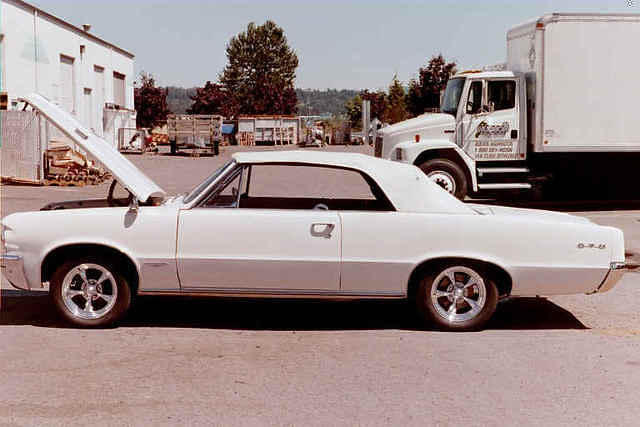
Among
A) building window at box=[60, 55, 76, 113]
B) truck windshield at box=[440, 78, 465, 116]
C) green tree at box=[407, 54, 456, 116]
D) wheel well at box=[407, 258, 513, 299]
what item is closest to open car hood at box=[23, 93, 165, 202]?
wheel well at box=[407, 258, 513, 299]

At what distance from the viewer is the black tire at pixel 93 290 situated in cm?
652

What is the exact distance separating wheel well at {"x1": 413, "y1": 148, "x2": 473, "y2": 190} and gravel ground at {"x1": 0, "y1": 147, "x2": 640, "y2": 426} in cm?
876

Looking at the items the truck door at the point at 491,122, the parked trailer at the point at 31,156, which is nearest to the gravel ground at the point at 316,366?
the truck door at the point at 491,122

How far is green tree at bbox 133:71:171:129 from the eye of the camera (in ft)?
233

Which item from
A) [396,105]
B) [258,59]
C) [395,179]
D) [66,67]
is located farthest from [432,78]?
[258,59]

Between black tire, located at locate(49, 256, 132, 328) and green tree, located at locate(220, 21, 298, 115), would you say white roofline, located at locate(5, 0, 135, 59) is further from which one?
green tree, located at locate(220, 21, 298, 115)

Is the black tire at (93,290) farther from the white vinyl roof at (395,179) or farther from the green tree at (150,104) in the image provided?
the green tree at (150,104)

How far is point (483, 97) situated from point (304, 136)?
44.6 m

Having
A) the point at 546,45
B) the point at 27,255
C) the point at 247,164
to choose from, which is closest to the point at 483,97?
the point at 546,45

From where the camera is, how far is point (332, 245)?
642cm

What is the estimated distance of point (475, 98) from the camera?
16625 millimetres

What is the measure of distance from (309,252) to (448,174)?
1048 cm

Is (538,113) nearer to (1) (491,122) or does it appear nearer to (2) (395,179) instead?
(1) (491,122)

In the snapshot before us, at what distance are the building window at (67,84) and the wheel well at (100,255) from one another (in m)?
29.6
